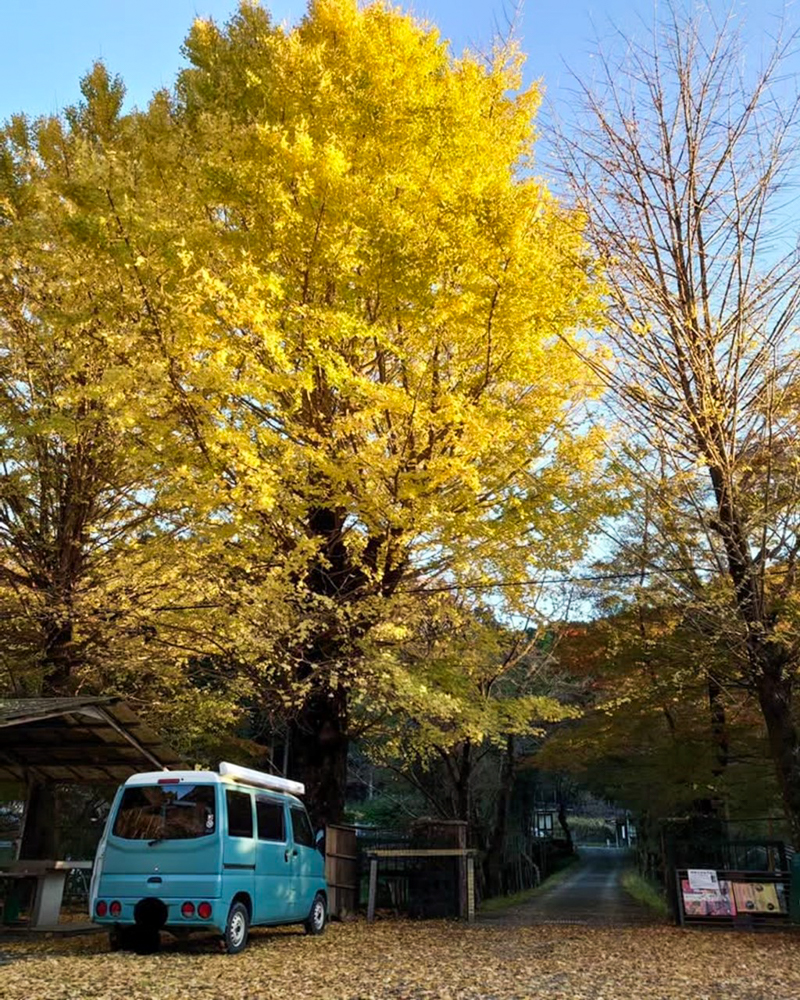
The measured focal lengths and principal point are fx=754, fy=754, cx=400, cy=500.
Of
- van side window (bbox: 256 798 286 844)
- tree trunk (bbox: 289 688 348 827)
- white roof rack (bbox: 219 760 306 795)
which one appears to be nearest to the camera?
white roof rack (bbox: 219 760 306 795)

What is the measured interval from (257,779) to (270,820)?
0.52 metres

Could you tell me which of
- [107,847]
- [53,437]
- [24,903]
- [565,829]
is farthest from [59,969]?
[565,829]

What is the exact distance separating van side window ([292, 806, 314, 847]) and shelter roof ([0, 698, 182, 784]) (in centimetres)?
198

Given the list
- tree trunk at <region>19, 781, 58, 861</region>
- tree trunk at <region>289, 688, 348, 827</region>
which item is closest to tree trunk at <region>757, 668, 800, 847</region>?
tree trunk at <region>289, 688, 348, 827</region>

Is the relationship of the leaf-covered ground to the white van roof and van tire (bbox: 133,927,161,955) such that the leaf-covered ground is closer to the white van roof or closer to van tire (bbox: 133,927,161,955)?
van tire (bbox: 133,927,161,955)

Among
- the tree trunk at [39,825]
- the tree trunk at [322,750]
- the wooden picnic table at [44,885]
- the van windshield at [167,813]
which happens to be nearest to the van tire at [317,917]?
the tree trunk at [322,750]

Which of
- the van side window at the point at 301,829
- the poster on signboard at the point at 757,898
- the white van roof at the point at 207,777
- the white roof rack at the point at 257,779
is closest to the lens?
the white van roof at the point at 207,777

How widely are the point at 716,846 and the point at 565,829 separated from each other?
38644 millimetres

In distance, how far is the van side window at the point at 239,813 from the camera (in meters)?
Result: 7.31

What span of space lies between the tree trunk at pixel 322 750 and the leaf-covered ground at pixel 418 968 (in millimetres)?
1890

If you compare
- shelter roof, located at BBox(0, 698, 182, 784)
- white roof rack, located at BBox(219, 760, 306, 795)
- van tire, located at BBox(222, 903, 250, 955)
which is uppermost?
shelter roof, located at BBox(0, 698, 182, 784)

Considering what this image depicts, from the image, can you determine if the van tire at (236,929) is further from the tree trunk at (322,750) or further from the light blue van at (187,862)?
the tree trunk at (322,750)

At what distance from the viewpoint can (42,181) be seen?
28.6 ft

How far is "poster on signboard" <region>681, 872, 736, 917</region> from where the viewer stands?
998 cm
